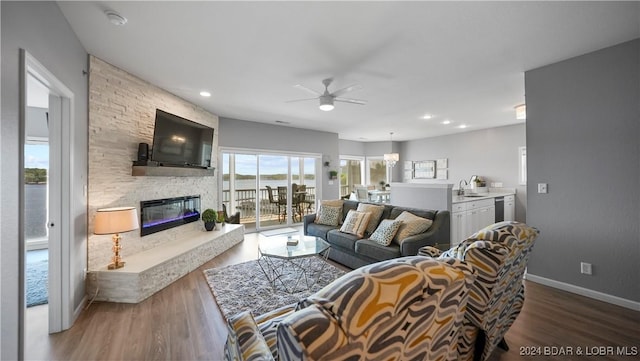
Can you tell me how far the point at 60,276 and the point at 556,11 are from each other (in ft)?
15.8

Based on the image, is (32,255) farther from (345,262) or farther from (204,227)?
(345,262)

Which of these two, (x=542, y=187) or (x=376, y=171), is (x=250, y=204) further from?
(x=542, y=187)

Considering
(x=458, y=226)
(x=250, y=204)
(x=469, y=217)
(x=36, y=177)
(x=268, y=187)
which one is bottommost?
(x=458, y=226)

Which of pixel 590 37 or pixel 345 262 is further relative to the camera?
pixel 345 262

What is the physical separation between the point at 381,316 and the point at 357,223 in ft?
10.8

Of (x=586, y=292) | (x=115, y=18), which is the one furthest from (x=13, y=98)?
(x=586, y=292)

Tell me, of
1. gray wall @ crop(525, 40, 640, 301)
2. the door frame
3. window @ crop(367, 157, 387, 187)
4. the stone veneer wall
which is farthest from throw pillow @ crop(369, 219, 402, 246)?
window @ crop(367, 157, 387, 187)

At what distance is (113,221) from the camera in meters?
2.74

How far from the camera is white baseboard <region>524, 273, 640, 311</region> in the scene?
2.62 metres

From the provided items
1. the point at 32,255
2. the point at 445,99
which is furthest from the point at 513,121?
the point at 32,255

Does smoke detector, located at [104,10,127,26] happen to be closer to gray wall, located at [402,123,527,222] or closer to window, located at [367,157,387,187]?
gray wall, located at [402,123,527,222]

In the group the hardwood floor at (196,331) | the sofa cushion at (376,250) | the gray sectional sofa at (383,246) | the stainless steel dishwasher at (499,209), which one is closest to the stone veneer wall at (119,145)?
the hardwood floor at (196,331)

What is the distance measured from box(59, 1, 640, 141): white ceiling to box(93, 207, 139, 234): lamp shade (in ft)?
5.61

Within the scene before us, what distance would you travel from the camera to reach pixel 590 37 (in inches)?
99.3
